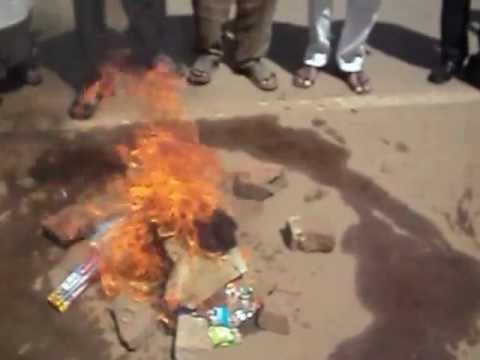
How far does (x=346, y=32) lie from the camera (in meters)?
5.71

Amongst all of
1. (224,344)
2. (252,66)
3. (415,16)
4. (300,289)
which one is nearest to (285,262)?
(300,289)

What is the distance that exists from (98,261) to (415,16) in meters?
3.40

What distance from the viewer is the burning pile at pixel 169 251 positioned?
4.31 metres

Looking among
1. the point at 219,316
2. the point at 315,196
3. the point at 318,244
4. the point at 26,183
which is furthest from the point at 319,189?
the point at 26,183

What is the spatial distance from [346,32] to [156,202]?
1860 mm

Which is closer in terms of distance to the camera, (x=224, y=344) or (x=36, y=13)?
(x=224, y=344)

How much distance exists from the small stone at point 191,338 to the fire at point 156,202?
314mm

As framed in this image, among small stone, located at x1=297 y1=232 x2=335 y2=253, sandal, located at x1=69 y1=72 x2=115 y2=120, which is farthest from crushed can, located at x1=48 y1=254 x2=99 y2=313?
sandal, located at x1=69 y1=72 x2=115 y2=120

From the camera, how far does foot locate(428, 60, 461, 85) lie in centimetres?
600

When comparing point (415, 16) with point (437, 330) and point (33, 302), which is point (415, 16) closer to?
point (437, 330)

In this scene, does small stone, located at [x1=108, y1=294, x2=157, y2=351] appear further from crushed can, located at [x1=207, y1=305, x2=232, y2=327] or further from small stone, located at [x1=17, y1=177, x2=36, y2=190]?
small stone, located at [x1=17, y1=177, x2=36, y2=190]

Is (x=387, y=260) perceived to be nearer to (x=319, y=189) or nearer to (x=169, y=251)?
(x=319, y=189)

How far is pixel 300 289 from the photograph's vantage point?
455cm

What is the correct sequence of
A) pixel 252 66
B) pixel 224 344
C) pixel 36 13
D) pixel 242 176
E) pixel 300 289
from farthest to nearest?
pixel 36 13
pixel 252 66
pixel 242 176
pixel 300 289
pixel 224 344
